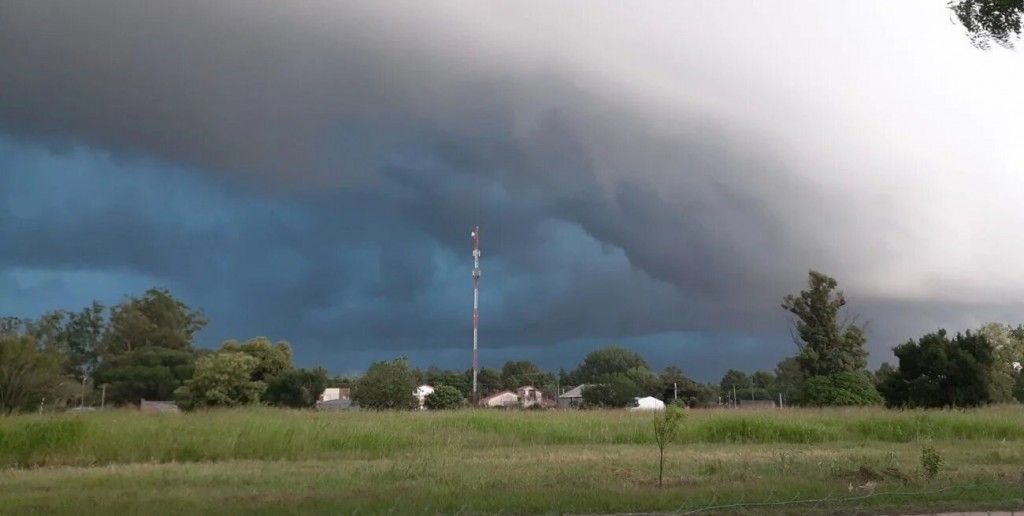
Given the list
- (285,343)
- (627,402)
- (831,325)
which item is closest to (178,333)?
(285,343)

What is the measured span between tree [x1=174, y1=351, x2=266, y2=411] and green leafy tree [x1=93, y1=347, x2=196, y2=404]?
21.5 m

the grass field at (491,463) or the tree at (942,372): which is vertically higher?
the tree at (942,372)

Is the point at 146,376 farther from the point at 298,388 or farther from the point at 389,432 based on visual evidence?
the point at 389,432

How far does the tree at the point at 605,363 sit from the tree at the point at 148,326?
6174 cm

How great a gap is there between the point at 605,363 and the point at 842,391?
85.4 meters

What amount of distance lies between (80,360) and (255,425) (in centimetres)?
9634

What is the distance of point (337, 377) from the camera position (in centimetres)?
8912

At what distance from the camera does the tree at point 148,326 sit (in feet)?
312

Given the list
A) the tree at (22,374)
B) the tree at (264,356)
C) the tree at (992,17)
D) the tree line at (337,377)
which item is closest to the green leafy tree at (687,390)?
the tree line at (337,377)

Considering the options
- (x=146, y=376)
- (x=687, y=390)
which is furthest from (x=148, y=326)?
(x=687, y=390)

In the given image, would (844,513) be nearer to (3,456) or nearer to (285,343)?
(3,456)

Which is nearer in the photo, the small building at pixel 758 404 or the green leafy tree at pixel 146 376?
the small building at pixel 758 404

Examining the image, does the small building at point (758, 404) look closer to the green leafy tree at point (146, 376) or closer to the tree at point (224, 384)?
the tree at point (224, 384)

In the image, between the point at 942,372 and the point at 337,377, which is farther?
the point at 337,377
